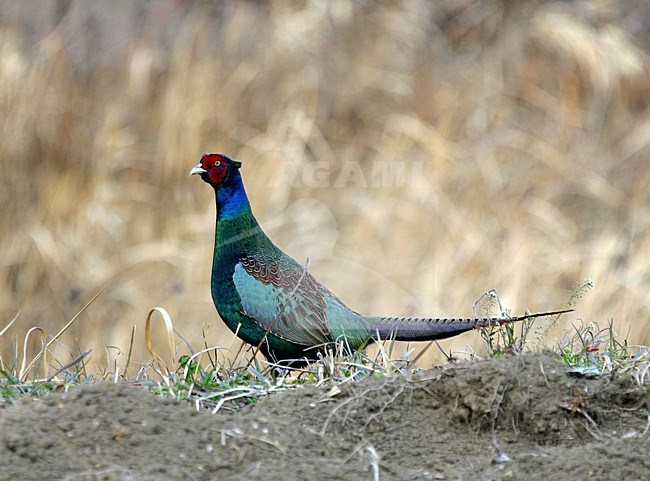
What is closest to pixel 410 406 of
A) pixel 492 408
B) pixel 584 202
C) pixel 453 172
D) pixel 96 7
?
pixel 492 408

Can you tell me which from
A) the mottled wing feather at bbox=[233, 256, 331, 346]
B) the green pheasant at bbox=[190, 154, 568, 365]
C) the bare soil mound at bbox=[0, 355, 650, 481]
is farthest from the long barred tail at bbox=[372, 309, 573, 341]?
the bare soil mound at bbox=[0, 355, 650, 481]

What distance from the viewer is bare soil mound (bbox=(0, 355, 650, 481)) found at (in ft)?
7.22

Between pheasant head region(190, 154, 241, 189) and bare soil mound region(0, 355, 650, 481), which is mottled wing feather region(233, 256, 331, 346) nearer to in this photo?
pheasant head region(190, 154, 241, 189)

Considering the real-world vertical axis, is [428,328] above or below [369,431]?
above

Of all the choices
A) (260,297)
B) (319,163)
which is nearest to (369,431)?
(260,297)

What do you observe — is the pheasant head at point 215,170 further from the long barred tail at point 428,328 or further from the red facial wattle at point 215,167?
the long barred tail at point 428,328

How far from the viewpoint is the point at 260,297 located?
141 inches

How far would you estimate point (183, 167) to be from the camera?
6906mm

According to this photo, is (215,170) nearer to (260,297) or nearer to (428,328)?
(260,297)

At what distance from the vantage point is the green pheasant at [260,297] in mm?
3592

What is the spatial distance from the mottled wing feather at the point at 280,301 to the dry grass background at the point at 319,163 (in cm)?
236

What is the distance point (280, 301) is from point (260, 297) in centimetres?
8

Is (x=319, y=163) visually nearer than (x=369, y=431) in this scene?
No

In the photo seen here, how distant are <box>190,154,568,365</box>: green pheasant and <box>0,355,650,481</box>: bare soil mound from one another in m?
0.96
